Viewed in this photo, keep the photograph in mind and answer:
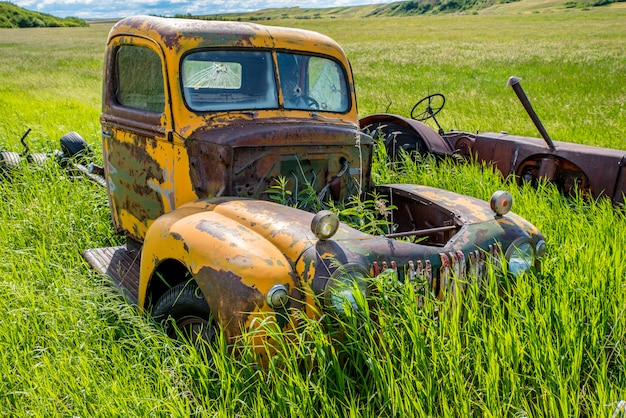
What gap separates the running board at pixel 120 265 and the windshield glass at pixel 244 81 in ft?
4.02

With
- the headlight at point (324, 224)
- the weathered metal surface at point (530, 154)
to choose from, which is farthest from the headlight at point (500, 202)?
the weathered metal surface at point (530, 154)

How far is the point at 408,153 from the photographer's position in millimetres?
6297

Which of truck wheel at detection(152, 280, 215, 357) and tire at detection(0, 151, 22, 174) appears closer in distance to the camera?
truck wheel at detection(152, 280, 215, 357)

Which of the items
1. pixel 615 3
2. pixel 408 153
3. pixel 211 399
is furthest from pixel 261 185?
pixel 615 3

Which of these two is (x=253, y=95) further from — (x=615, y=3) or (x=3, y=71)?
(x=615, y=3)

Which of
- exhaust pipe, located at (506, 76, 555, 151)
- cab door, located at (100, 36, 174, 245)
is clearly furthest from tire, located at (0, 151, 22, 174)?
exhaust pipe, located at (506, 76, 555, 151)

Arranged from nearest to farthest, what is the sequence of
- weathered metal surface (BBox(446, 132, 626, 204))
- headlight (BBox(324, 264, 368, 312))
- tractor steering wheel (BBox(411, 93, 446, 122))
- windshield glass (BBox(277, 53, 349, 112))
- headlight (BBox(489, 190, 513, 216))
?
headlight (BBox(324, 264, 368, 312)) → headlight (BBox(489, 190, 513, 216)) → windshield glass (BBox(277, 53, 349, 112)) → weathered metal surface (BBox(446, 132, 626, 204)) → tractor steering wheel (BBox(411, 93, 446, 122))

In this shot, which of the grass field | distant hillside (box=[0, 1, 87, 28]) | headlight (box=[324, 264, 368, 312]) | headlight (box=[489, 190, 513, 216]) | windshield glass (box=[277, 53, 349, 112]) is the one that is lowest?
the grass field

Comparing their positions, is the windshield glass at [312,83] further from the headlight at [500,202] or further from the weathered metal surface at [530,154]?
the weathered metal surface at [530,154]

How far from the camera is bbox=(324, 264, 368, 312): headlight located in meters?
2.43

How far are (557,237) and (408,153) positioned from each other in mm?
2407

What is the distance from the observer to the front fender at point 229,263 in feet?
7.91

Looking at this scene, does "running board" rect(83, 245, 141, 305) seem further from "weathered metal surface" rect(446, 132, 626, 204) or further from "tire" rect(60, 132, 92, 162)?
"weathered metal surface" rect(446, 132, 626, 204)

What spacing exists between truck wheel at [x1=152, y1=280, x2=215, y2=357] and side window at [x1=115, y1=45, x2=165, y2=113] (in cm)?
141
